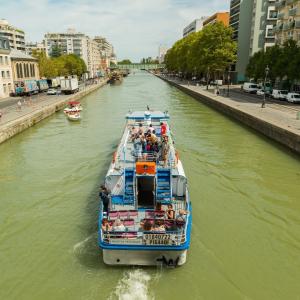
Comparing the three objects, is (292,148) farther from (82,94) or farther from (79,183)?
(82,94)

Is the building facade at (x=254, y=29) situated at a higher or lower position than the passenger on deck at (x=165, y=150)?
higher

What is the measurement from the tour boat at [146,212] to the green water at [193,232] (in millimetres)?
753

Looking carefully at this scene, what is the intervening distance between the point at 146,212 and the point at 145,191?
Answer: 1.16m

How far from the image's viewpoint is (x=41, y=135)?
3447cm

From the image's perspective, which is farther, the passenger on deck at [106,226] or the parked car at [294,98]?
the parked car at [294,98]

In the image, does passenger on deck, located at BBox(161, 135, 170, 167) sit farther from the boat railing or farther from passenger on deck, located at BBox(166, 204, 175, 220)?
the boat railing

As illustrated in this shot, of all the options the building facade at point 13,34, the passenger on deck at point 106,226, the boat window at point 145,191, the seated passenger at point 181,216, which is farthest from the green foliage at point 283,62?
the building facade at point 13,34

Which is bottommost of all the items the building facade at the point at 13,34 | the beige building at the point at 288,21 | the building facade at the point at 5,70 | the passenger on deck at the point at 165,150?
the passenger on deck at the point at 165,150

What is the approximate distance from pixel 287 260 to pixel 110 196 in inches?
300

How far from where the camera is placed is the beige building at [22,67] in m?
66.9

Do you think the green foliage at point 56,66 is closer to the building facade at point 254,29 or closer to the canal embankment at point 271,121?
the building facade at point 254,29

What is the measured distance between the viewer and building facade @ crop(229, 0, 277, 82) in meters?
82.1

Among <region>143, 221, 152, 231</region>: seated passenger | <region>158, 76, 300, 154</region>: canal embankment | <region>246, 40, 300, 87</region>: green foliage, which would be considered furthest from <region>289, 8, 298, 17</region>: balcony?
<region>143, 221, 152, 231</region>: seated passenger

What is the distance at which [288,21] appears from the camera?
59.1 metres
